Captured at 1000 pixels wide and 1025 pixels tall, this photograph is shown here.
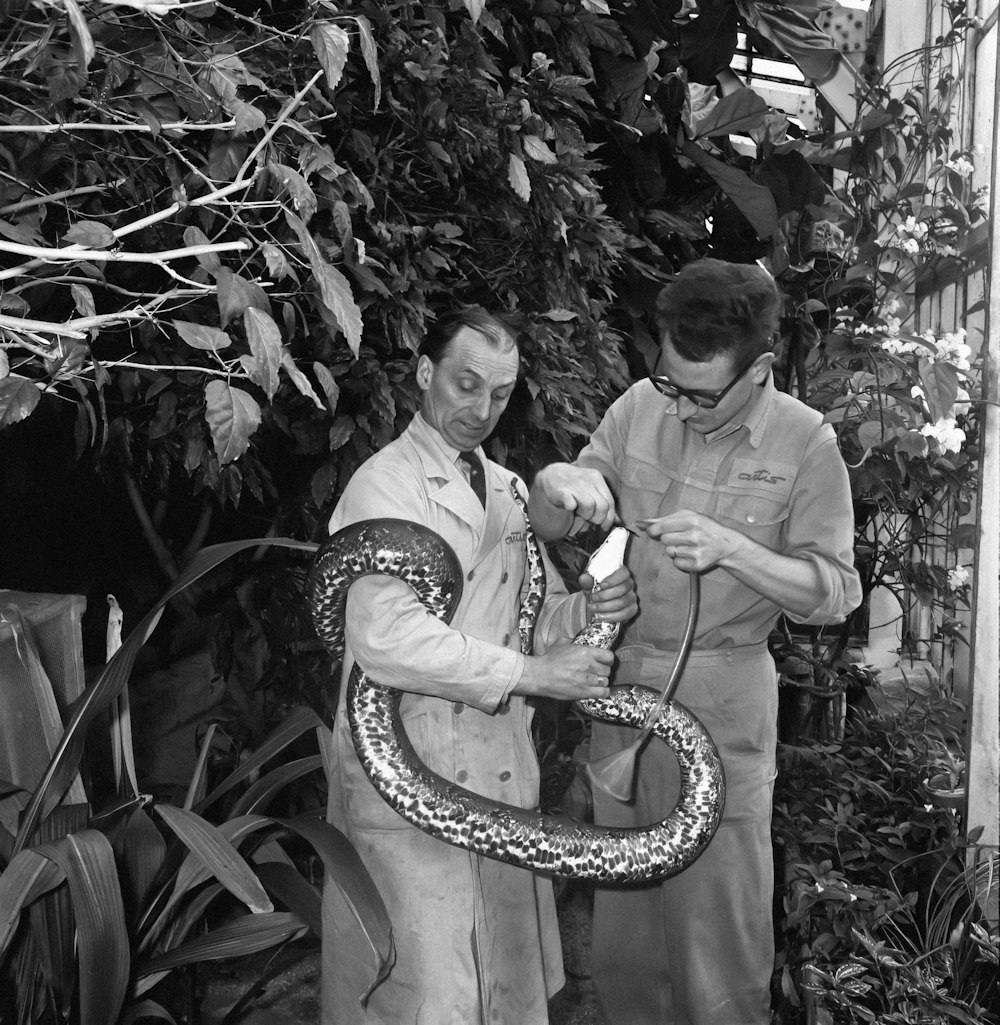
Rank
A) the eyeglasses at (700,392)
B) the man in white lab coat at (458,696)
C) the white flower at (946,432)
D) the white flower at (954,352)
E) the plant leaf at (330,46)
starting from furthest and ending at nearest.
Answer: the white flower at (954,352) → the white flower at (946,432) → the eyeglasses at (700,392) → the man in white lab coat at (458,696) → the plant leaf at (330,46)

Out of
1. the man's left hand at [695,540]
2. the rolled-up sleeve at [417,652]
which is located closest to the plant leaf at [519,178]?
the man's left hand at [695,540]

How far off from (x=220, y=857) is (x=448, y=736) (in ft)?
1.70

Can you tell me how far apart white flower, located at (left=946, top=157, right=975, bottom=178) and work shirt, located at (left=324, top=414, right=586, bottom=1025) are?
9.56ft

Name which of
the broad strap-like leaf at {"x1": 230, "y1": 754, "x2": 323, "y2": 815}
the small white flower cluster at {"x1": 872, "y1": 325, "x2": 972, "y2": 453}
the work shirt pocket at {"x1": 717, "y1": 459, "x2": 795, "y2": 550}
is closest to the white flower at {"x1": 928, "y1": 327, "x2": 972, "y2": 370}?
the small white flower cluster at {"x1": 872, "y1": 325, "x2": 972, "y2": 453}

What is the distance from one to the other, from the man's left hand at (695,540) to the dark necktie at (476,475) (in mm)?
319

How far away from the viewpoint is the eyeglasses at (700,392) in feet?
6.95

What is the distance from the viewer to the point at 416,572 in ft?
5.87

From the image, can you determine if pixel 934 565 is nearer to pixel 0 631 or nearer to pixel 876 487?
pixel 876 487

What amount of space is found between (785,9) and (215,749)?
3.57 m

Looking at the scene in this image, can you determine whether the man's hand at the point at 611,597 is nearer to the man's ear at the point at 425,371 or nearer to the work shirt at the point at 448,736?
the work shirt at the point at 448,736

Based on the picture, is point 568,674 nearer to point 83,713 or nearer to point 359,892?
point 359,892

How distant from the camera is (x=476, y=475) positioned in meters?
2.05

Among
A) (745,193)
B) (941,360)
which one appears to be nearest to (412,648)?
(941,360)

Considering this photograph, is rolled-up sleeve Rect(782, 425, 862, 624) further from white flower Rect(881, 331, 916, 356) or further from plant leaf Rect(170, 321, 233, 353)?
white flower Rect(881, 331, 916, 356)
